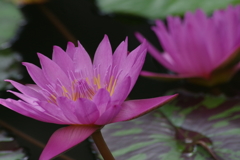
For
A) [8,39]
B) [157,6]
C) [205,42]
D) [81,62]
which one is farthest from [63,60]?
[157,6]

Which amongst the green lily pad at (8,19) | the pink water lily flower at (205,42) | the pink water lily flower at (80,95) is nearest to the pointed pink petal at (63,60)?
the pink water lily flower at (80,95)

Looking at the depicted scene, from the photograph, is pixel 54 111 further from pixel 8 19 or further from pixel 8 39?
pixel 8 19

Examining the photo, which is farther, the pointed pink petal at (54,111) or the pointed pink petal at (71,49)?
the pointed pink petal at (71,49)

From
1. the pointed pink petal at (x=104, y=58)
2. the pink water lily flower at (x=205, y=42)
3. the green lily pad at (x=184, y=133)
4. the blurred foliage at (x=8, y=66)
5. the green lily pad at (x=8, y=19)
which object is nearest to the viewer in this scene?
the pointed pink petal at (x=104, y=58)

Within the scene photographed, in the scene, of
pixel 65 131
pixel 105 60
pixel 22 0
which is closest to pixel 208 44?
pixel 105 60

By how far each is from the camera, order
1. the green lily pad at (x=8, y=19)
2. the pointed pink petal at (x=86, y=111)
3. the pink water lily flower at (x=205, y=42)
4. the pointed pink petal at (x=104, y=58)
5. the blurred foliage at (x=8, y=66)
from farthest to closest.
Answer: the green lily pad at (x=8, y=19)
the blurred foliage at (x=8, y=66)
the pink water lily flower at (x=205, y=42)
the pointed pink petal at (x=104, y=58)
the pointed pink petal at (x=86, y=111)

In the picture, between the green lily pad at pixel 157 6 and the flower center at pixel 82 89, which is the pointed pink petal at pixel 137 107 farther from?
the green lily pad at pixel 157 6
